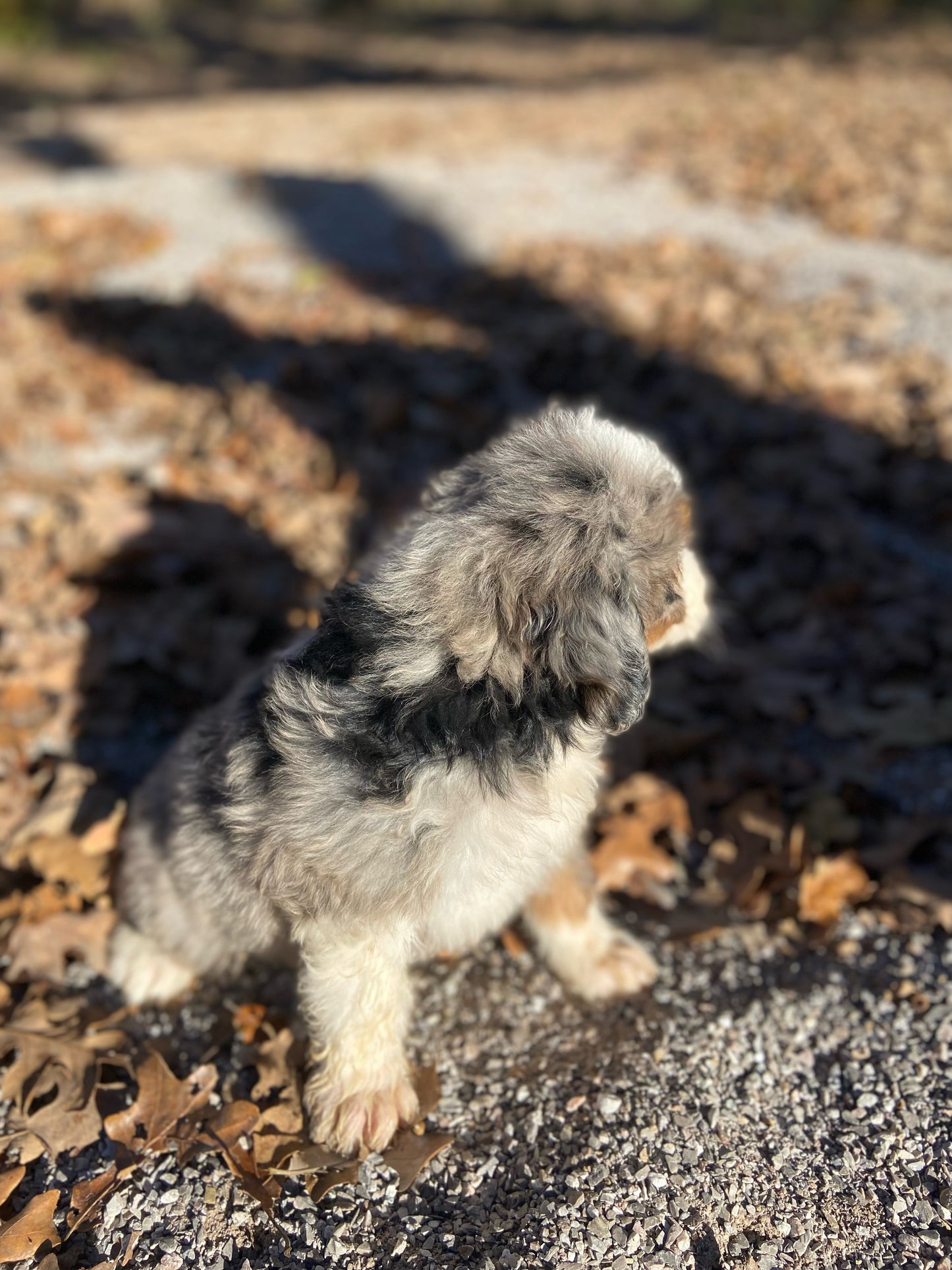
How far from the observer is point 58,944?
11.7ft

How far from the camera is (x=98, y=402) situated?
267 inches

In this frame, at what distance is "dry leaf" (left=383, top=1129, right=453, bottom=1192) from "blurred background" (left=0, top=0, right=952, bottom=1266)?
5.6 inches

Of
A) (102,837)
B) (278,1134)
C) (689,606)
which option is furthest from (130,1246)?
(689,606)

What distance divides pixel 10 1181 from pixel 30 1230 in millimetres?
210

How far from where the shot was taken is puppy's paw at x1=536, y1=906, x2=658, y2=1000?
3.29 metres

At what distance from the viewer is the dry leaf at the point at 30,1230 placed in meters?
2.55

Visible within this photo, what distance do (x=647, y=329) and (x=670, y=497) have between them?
5020mm

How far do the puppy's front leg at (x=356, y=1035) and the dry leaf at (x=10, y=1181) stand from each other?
0.82 metres

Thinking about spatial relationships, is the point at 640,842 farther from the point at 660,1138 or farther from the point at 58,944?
the point at 58,944

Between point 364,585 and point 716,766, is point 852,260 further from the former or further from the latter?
point 364,585

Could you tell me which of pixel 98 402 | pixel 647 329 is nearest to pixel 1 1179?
pixel 98 402

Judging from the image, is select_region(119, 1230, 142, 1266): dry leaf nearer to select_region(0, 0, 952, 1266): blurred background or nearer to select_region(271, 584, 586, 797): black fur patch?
select_region(0, 0, 952, 1266): blurred background

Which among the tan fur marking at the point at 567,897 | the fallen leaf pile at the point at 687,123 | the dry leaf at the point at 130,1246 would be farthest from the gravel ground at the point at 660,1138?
the fallen leaf pile at the point at 687,123

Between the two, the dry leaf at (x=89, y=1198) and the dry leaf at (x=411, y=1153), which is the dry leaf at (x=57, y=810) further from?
the dry leaf at (x=411, y=1153)
